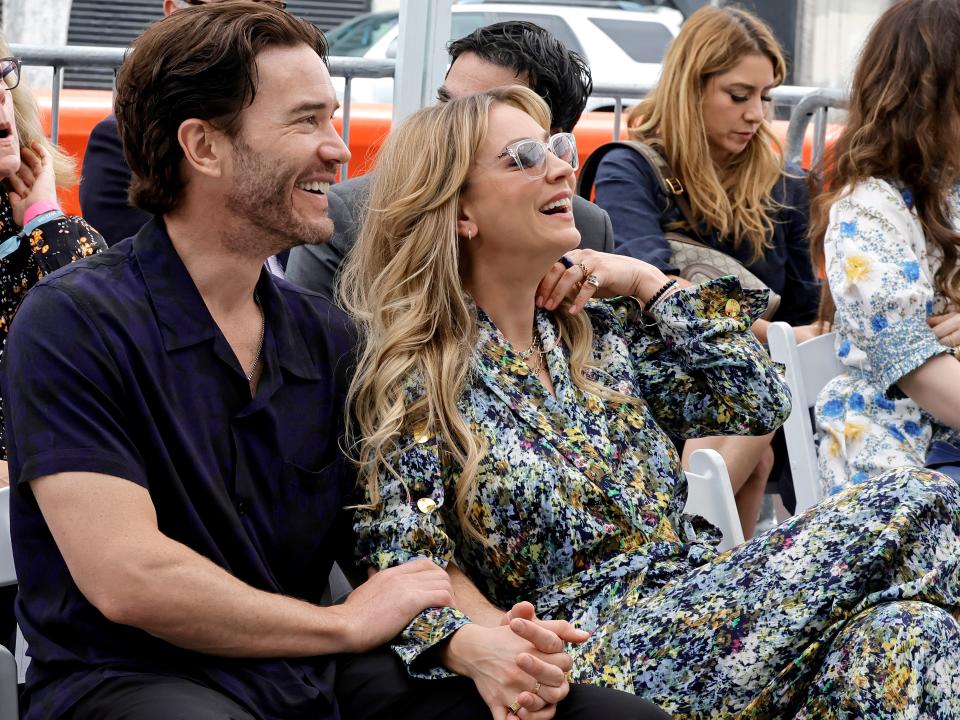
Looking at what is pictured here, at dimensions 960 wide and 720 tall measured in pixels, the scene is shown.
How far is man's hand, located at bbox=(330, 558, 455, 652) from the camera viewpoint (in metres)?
2.26

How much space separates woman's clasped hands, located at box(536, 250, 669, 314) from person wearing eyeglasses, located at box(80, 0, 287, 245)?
4.56 ft

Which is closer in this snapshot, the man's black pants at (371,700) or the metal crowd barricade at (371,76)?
the man's black pants at (371,700)

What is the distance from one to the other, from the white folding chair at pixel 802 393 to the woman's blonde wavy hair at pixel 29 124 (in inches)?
71.7

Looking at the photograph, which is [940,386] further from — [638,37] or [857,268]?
[638,37]

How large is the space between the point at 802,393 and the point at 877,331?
10.5 inches

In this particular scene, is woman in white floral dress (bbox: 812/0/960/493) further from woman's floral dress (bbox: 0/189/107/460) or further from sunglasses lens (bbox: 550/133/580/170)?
woman's floral dress (bbox: 0/189/107/460)

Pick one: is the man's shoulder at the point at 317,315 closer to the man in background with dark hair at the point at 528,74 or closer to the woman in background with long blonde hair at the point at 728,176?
the man in background with dark hair at the point at 528,74

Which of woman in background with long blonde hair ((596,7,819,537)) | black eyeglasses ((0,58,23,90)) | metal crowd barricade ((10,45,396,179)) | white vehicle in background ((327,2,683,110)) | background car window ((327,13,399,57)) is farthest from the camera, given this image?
background car window ((327,13,399,57))

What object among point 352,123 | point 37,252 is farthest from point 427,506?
point 352,123

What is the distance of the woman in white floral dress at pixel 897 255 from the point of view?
3.38 meters

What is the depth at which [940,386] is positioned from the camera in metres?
3.34

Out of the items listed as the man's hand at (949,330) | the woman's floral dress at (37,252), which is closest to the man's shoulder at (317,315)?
the woman's floral dress at (37,252)

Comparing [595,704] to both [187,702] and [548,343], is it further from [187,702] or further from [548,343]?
[548,343]

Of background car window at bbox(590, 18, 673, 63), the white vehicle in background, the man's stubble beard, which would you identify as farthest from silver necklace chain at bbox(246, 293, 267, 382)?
background car window at bbox(590, 18, 673, 63)
